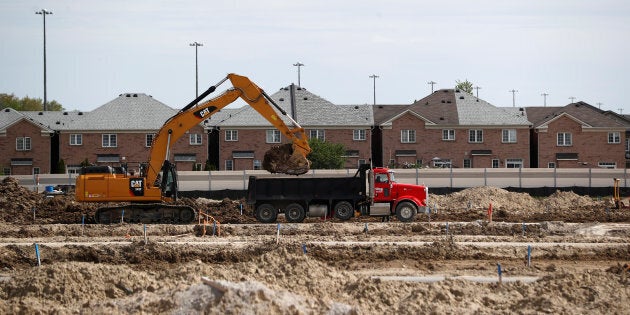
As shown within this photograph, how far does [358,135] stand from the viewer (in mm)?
75125

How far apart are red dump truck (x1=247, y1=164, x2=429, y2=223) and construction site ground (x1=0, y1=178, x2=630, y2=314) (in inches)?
38.4

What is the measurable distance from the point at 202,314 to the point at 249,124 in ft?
188

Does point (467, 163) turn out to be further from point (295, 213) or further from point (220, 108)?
point (220, 108)

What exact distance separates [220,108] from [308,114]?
40.9 metres

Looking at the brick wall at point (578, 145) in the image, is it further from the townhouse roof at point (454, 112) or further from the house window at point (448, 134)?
the house window at point (448, 134)

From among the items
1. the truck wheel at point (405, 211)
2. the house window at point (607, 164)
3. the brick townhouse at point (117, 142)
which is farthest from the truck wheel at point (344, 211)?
the house window at point (607, 164)

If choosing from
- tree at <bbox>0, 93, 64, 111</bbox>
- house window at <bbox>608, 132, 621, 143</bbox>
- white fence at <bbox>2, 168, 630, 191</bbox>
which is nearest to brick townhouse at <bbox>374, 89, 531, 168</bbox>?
house window at <bbox>608, 132, 621, 143</bbox>

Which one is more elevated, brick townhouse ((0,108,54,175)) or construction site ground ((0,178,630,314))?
brick townhouse ((0,108,54,175))

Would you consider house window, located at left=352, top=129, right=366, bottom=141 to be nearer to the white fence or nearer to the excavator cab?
the white fence

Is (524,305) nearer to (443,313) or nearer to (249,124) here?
(443,313)

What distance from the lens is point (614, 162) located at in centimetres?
7450

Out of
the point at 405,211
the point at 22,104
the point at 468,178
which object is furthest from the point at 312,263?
the point at 22,104

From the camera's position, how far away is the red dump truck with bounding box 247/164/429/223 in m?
35.1

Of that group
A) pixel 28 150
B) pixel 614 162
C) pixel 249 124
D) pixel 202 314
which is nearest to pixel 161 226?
pixel 202 314
